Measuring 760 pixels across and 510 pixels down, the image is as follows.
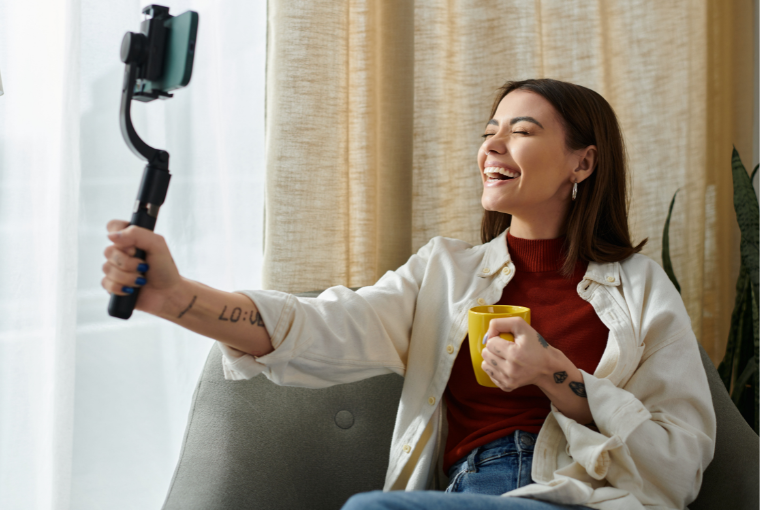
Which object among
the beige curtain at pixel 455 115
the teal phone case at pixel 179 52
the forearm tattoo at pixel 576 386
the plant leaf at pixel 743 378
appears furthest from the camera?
the plant leaf at pixel 743 378

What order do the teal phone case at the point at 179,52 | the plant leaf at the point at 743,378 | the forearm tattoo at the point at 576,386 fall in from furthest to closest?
the plant leaf at the point at 743,378 → the forearm tattoo at the point at 576,386 → the teal phone case at the point at 179,52

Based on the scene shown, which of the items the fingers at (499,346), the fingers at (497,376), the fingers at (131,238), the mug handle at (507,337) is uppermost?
the fingers at (131,238)

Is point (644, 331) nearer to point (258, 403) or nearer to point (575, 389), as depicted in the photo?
point (575, 389)

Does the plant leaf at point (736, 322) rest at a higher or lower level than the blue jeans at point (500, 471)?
higher

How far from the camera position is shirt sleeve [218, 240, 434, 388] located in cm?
104

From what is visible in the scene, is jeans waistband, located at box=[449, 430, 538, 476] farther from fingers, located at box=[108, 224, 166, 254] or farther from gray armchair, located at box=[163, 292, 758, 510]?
fingers, located at box=[108, 224, 166, 254]

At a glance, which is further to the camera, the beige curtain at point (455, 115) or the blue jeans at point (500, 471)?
the beige curtain at point (455, 115)

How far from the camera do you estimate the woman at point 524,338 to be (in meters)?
1.00

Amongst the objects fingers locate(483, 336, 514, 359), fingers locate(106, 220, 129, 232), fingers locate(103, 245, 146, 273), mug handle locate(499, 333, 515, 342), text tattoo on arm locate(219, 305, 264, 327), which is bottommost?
fingers locate(483, 336, 514, 359)

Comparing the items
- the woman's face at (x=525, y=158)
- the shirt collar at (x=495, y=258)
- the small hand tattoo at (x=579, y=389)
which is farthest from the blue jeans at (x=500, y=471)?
the woman's face at (x=525, y=158)

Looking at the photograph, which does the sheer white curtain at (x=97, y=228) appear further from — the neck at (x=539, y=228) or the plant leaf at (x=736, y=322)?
the plant leaf at (x=736, y=322)

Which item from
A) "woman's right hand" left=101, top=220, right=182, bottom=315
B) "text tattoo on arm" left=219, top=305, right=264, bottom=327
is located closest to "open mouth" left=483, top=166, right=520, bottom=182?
"text tattoo on arm" left=219, top=305, right=264, bottom=327

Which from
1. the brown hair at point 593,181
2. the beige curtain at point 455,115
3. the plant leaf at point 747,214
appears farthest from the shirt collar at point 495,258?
the plant leaf at point 747,214

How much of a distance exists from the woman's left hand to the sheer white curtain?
0.72m
